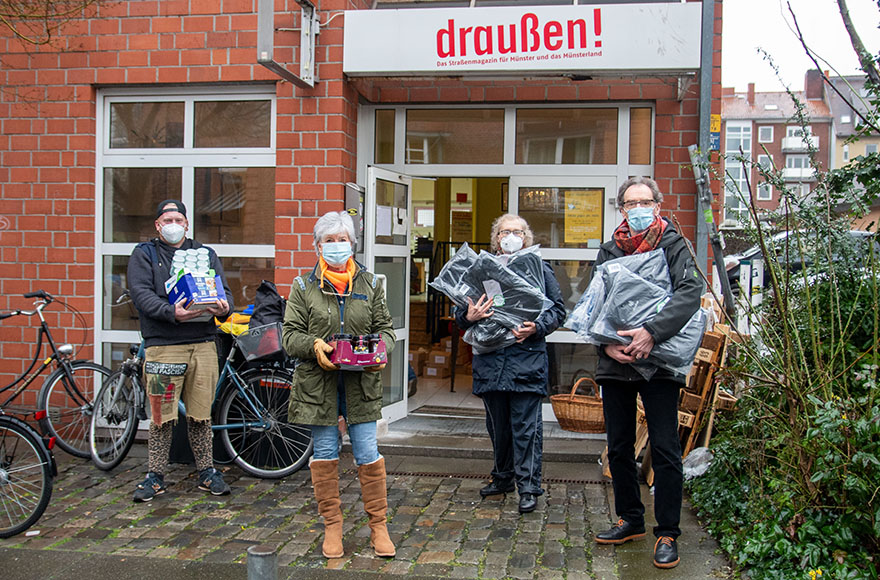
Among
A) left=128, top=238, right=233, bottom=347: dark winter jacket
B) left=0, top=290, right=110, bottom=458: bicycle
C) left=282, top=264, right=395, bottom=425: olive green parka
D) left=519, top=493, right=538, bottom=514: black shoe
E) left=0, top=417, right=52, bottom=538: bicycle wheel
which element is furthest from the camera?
left=0, top=290, right=110, bottom=458: bicycle

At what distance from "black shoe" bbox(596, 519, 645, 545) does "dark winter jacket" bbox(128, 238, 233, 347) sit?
109 inches

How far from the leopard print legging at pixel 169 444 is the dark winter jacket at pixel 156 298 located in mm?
572

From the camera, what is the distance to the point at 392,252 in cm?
684

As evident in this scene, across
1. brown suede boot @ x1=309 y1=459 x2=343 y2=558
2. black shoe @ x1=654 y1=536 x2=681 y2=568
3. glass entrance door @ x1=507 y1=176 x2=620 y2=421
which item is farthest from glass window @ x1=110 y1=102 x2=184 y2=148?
black shoe @ x1=654 y1=536 x2=681 y2=568

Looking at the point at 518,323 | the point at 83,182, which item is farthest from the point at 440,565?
the point at 83,182

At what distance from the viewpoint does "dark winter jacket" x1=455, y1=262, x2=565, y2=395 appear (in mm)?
4922

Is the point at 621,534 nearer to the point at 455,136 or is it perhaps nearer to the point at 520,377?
the point at 520,377

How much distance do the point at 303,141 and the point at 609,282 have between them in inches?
129

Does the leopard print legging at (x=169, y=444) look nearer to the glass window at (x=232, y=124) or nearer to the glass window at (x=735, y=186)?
the glass window at (x=232, y=124)

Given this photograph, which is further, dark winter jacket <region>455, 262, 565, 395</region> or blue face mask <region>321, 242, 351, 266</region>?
dark winter jacket <region>455, 262, 565, 395</region>

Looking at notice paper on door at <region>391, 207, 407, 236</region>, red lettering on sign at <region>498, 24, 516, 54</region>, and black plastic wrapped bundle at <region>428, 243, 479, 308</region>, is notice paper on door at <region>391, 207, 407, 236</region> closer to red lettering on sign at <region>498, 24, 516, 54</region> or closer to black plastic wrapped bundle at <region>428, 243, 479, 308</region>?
red lettering on sign at <region>498, 24, 516, 54</region>

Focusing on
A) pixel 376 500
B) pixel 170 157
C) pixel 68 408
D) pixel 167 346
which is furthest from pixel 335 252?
pixel 68 408

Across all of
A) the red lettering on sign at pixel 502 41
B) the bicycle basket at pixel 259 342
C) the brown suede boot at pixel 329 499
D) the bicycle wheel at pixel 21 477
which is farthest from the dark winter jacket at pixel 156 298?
the red lettering on sign at pixel 502 41

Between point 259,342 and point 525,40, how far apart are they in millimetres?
2909
